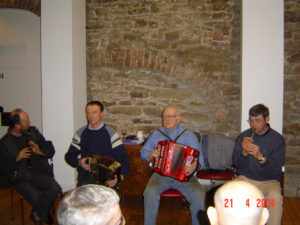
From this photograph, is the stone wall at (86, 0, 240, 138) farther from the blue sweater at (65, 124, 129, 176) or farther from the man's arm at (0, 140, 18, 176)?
the man's arm at (0, 140, 18, 176)

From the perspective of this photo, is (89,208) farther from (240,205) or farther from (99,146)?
(99,146)

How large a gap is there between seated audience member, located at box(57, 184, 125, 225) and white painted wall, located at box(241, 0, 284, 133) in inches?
97.1

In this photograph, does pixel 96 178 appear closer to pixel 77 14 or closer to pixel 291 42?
pixel 77 14

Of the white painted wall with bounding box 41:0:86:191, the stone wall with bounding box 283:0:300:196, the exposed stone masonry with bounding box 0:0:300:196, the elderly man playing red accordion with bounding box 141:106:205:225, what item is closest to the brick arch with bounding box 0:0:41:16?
the exposed stone masonry with bounding box 0:0:300:196

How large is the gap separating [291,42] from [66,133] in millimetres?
3466

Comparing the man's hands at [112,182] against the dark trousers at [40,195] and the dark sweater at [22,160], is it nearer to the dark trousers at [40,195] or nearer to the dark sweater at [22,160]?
the dark trousers at [40,195]

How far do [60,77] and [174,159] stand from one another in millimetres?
2092

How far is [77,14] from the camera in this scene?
3.63m

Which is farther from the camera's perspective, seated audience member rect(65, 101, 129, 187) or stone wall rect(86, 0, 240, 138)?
stone wall rect(86, 0, 240, 138)

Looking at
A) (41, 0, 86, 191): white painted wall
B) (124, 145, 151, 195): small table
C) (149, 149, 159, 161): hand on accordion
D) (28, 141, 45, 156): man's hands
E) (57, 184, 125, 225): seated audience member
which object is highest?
(41, 0, 86, 191): white painted wall

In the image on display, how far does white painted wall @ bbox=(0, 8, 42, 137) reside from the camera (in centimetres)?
435

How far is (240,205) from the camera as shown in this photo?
0.89 meters

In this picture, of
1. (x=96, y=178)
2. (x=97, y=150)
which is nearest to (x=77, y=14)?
(x=97, y=150)

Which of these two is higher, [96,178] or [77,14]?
[77,14]
